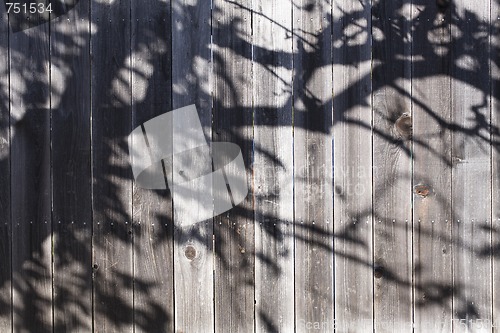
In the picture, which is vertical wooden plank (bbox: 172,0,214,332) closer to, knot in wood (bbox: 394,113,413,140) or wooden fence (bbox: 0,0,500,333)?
wooden fence (bbox: 0,0,500,333)

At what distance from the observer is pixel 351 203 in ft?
9.36

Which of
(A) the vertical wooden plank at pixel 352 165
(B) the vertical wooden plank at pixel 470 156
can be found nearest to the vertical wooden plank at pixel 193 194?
(A) the vertical wooden plank at pixel 352 165

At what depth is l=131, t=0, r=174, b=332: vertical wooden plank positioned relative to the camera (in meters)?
2.83

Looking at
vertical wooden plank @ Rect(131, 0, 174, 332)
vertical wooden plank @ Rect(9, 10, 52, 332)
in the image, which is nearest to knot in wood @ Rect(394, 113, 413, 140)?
vertical wooden plank @ Rect(131, 0, 174, 332)

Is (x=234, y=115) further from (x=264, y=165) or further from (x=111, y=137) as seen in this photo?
(x=111, y=137)

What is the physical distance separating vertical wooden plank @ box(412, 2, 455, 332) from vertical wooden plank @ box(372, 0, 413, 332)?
0.18 feet

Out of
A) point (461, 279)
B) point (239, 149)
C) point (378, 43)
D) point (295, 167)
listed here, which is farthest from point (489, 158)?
point (239, 149)

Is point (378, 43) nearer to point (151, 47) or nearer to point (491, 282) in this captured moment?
point (151, 47)

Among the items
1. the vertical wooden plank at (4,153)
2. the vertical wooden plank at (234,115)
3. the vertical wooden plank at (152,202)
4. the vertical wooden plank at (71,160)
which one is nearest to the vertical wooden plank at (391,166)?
the vertical wooden plank at (234,115)

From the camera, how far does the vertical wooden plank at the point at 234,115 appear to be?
2.83 metres

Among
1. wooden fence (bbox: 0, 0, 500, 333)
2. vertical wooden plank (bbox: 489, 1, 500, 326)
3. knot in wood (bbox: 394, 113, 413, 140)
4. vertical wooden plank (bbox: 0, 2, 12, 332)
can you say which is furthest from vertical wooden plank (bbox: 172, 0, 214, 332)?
vertical wooden plank (bbox: 489, 1, 500, 326)

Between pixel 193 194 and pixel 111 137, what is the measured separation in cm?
65

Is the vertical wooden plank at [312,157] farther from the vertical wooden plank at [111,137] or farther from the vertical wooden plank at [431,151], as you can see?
the vertical wooden plank at [111,137]

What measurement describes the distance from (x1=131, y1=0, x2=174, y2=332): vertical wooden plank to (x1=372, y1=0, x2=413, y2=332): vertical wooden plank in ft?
4.47
